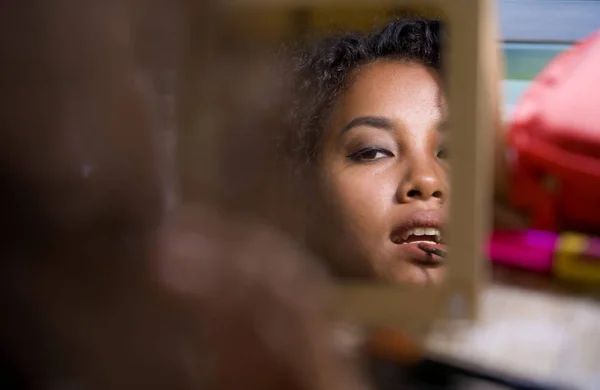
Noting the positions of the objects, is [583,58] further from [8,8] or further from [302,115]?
[8,8]

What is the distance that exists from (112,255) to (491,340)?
0.90 ft

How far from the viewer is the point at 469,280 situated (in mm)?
352

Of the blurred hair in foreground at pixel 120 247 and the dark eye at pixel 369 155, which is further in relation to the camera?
the dark eye at pixel 369 155

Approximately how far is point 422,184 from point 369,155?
0.15 feet

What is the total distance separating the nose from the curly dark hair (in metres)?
0.07

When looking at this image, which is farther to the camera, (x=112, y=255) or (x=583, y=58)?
(x=583, y=58)

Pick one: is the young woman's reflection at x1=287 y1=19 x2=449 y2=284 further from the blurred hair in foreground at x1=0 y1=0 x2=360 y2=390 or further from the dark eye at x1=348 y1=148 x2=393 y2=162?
the blurred hair in foreground at x1=0 y1=0 x2=360 y2=390

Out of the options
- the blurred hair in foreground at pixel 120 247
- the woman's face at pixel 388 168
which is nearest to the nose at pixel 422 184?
the woman's face at pixel 388 168

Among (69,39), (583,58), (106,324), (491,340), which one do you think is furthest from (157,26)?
(583,58)

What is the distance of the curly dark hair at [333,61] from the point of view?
17.1 inches

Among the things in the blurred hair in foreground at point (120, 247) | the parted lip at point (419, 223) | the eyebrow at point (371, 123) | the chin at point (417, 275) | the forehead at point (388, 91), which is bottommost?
the blurred hair in foreground at point (120, 247)

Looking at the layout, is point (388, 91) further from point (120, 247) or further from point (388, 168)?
point (120, 247)

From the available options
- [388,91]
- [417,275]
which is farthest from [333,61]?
[417,275]

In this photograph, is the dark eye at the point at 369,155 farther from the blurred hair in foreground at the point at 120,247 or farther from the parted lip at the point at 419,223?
the blurred hair in foreground at the point at 120,247
